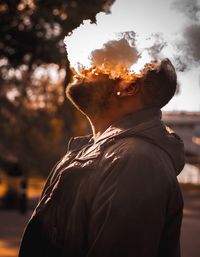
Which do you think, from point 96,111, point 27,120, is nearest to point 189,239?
point 96,111

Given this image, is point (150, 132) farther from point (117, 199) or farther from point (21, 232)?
point (21, 232)

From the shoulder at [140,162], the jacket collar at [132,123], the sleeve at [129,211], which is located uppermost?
the jacket collar at [132,123]

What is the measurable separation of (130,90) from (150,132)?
18cm

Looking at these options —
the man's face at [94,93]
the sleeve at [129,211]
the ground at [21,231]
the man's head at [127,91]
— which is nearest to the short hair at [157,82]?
the man's head at [127,91]

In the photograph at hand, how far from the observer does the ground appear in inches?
319

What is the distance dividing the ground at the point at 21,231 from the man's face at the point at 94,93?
5.87 meters

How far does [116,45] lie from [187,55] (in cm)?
33

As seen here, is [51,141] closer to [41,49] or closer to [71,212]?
[41,49]

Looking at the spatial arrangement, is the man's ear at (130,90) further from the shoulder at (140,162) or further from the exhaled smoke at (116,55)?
the shoulder at (140,162)

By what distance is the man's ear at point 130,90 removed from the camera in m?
1.93

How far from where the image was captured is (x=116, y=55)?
2012 millimetres

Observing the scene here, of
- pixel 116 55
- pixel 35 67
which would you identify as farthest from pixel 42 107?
pixel 116 55

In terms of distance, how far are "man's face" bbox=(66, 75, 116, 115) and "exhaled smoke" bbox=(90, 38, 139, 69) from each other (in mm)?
62

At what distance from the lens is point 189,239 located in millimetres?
9141
